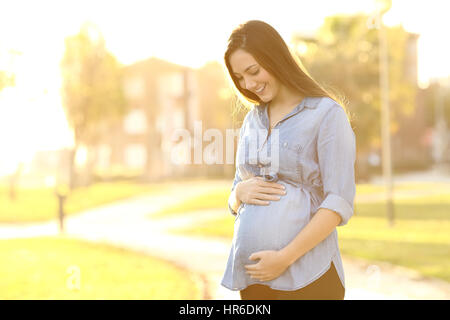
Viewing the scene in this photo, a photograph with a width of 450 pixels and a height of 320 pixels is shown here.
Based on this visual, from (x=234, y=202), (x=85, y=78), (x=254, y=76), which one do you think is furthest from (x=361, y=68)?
(x=254, y=76)

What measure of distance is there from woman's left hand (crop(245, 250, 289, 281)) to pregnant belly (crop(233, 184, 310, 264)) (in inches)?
1.8

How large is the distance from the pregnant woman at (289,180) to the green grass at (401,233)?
223 inches

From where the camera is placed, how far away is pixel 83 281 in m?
7.02

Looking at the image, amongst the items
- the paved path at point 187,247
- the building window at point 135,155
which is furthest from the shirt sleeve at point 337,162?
the building window at point 135,155

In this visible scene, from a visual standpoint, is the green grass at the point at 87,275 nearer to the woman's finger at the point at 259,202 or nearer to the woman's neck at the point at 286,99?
the woman's finger at the point at 259,202

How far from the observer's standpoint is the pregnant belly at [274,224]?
6.52 feet

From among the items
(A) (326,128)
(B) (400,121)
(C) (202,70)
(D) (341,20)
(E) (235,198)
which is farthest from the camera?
(B) (400,121)

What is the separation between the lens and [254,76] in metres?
2.03

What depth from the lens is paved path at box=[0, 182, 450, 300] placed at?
6270mm

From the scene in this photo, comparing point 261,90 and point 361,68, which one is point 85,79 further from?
point 261,90

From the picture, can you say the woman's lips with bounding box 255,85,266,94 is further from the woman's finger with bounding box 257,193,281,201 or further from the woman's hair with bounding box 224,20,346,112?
the woman's finger with bounding box 257,193,281,201

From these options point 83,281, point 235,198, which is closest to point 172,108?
point 83,281

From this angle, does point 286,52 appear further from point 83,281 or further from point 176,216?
point 176,216

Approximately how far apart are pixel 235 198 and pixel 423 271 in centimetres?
596
